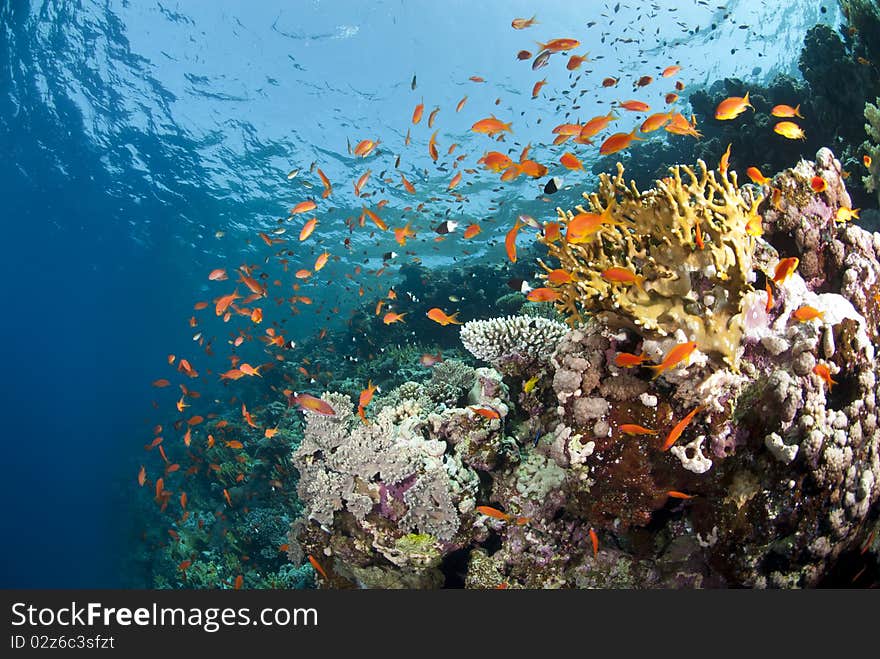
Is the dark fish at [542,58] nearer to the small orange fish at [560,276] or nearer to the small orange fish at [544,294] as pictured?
the small orange fish at [544,294]

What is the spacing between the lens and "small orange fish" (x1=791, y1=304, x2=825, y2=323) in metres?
3.37

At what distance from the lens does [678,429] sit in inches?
129

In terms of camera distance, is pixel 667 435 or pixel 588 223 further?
pixel 588 223

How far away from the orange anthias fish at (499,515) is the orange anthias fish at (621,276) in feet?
8.32

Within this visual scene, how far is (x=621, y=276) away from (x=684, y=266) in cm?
57

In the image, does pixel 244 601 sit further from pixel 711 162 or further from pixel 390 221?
pixel 390 221

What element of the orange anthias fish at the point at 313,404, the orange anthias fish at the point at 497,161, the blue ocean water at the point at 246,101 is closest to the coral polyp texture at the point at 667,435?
the orange anthias fish at the point at 313,404

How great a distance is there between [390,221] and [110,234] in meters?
25.4

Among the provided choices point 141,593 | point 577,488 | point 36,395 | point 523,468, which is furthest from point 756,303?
point 36,395

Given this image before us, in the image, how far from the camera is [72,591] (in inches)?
145

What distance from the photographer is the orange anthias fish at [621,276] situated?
334cm

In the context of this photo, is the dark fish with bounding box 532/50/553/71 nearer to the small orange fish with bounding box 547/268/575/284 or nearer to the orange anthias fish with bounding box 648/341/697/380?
the small orange fish with bounding box 547/268/575/284

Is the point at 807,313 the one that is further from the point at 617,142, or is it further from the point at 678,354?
the point at 617,142

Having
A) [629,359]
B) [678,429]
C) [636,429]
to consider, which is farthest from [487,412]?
[678,429]
